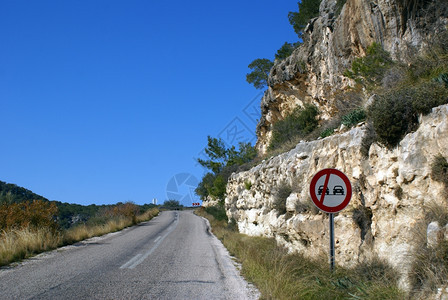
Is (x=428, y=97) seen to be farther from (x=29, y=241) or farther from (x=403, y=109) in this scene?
(x=29, y=241)

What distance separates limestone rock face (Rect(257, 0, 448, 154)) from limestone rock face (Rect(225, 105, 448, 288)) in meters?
2.54

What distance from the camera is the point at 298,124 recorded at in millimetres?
24938


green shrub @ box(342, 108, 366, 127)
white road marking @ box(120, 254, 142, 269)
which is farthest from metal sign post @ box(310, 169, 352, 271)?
white road marking @ box(120, 254, 142, 269)

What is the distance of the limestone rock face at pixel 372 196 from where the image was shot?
6.11m

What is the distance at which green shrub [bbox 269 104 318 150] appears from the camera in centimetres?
2428

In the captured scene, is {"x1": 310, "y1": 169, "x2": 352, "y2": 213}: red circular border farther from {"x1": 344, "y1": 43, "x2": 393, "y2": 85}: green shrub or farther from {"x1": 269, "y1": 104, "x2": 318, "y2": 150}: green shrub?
{"x1": 269, "y1": 104, "x2": 318, "y2": 150}: green shrub

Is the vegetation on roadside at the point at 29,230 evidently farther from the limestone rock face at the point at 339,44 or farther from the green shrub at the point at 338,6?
the green shrub at the point at 338,6

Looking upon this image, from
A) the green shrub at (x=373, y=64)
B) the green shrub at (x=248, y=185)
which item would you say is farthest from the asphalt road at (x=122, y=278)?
the green shrub at (x=248, y=185)

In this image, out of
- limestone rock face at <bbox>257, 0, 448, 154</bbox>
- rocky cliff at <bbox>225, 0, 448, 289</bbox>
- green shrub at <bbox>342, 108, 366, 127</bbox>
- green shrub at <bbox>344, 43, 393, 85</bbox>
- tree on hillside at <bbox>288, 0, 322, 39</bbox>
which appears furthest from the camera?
tree on hillside at <bbox>288, 0, 322, 39</bbox>

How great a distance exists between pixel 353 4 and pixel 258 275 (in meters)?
13.9

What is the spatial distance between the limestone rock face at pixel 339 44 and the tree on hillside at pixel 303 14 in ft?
29.2


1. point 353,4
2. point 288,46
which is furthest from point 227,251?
point 288,46

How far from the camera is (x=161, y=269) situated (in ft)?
29.5

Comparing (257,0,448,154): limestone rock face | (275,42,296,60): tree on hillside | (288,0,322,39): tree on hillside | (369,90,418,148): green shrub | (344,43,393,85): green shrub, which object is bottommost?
(369,90,418,148): green shrub
